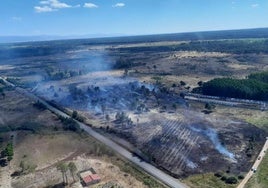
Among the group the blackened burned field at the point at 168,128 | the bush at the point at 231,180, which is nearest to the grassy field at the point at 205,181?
the bush at the point at 231,180

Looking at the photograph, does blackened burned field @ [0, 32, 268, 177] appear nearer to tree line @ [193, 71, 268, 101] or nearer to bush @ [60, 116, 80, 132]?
bush @ [60, 116, 80, 132]

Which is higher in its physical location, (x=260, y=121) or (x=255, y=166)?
(x=255, y=166)

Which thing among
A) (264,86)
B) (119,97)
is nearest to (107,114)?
(119,97)

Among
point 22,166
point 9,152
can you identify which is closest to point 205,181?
point 22,166

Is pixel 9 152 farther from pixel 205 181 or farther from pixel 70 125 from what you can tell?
pixel 205 181

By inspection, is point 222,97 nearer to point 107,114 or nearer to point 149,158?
point 107,114

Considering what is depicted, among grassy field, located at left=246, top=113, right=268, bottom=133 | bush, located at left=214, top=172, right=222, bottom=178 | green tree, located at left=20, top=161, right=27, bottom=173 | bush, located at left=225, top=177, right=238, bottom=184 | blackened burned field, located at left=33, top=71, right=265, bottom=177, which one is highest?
green tree, located at left=20, top=161, right=27, bottom=173

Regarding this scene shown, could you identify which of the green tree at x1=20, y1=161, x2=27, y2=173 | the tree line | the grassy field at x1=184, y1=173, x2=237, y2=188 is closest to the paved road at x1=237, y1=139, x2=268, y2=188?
the grassy field at x1=184, y1=173, x2=237, y2=188
